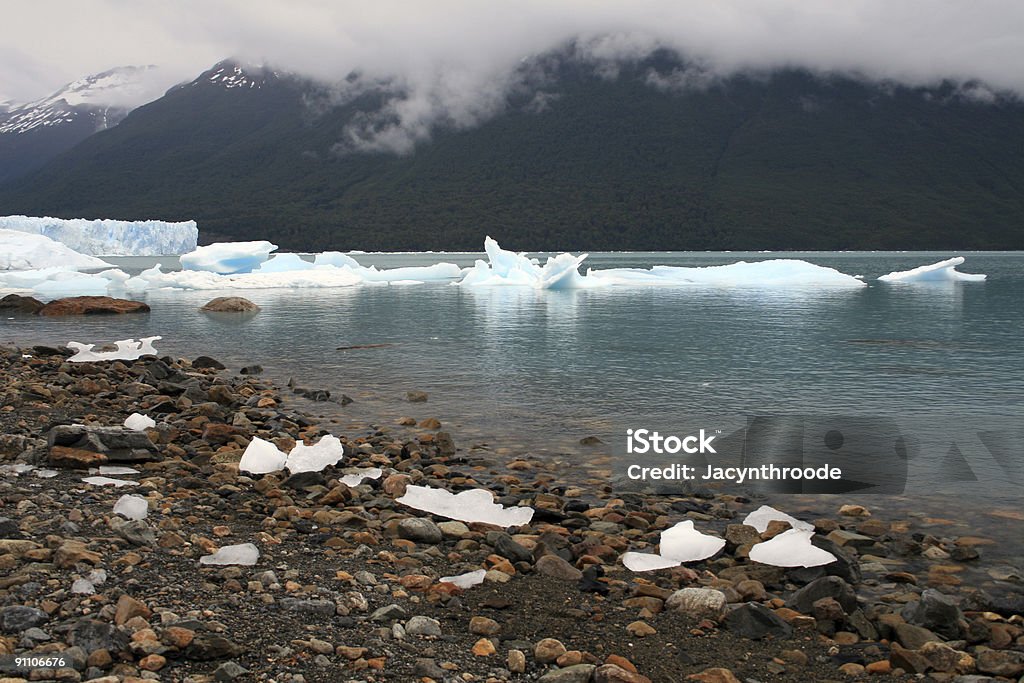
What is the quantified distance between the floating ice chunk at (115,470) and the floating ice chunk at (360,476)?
156cm

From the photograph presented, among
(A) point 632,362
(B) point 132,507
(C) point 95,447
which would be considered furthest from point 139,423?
(A) point 632,362

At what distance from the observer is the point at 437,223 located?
379 feet

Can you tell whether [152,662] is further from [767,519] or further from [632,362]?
[632,362]

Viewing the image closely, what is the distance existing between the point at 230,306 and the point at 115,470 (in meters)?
22.0

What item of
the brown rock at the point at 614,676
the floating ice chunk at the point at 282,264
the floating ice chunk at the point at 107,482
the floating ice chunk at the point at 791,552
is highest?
the floating ice chunk at the point at 282,264

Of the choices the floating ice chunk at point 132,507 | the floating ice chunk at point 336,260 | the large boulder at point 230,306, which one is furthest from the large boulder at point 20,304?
the floating ice chunk at point 132,507

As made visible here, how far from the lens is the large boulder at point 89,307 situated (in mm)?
25406

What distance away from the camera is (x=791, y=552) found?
16.7ft

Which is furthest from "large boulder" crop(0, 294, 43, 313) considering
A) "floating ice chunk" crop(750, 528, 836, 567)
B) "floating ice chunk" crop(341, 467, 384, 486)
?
"floating ice chunk" crop(750, 528, 836, 567)

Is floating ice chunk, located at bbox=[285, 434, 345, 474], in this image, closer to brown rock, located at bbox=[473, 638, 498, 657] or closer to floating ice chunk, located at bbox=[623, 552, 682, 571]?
floating ice chunk, located at bbox=[623, 552, 682, 571]

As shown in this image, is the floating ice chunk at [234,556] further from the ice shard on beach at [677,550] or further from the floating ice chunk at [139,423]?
the floating ice chunk at [139,423]

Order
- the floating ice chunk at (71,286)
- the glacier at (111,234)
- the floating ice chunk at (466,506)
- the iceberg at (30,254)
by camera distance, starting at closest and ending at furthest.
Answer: the floating ice chunk at (466,506) → the floating ice chunk at (71,286) → the iceberg at (30,254) → the glacier at (111,234)

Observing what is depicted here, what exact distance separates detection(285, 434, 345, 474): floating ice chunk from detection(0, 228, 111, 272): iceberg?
4483 centimetres

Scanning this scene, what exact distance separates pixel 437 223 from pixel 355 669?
114m
